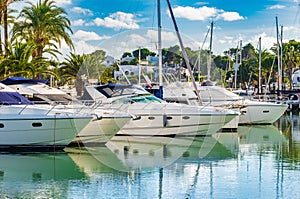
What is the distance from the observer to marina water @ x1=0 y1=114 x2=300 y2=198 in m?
13.7

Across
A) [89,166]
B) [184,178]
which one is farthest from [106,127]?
[184,178]

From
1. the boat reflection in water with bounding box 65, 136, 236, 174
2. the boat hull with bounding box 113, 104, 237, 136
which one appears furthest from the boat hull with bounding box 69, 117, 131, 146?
the boat hull with bounding box 113, 104, 237, 136

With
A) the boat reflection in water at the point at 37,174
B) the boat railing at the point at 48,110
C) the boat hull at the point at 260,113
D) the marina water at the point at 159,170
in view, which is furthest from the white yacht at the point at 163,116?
the boat hull at the point at 260,113

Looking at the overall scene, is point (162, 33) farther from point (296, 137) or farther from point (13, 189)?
point (13, 189)

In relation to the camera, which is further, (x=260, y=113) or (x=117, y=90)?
(x=260, y=113)

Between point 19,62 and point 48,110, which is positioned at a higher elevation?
point 19,62

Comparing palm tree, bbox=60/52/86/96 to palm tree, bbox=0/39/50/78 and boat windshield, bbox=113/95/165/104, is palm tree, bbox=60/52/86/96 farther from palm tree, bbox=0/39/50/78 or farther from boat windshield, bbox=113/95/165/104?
boat windshield, bbox=113/95/165/104

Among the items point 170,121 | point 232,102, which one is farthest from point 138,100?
point 232,102

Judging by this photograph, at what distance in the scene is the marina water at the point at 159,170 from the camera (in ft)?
44.9

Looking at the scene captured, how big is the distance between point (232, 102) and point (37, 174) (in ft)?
62.9

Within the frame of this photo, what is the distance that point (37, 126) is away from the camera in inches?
788

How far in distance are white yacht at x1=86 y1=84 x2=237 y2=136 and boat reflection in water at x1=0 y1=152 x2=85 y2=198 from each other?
5601 mm

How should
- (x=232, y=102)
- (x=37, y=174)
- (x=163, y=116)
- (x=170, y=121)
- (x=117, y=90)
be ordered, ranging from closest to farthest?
1. (x=37, y=174)
2. (x=163, y=116)
3. (x=170, y=121)
4. (x=117, y=90)
5. (x=232, y=102)

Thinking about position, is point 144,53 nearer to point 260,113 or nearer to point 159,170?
point 260,113
